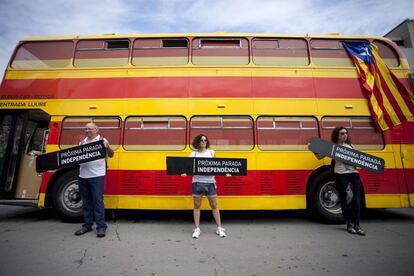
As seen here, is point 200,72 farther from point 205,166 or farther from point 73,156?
point 73,156

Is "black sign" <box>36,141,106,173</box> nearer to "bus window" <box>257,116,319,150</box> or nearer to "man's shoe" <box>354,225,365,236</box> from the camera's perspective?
"bus window" <box>257,116,319,150</box>

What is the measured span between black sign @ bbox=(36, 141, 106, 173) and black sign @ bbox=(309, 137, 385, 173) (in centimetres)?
377

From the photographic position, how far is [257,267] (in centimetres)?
282

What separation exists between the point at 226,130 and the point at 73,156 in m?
2.88

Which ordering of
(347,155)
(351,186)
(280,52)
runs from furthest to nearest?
(280,52)
(351,186)
(347,155)

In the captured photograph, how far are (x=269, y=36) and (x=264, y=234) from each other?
4.18 metres

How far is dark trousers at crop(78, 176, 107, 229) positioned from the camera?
156 inches

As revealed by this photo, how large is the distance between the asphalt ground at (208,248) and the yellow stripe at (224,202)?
35cm

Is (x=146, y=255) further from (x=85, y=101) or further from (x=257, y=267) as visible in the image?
(x=85, y=101)

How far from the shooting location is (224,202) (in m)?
4.70

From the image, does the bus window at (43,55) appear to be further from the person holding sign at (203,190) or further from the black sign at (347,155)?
the black sign at (347,155)

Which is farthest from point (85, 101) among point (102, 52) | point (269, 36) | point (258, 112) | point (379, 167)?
point (379, 167)

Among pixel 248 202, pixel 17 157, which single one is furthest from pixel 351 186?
pixel 17 157

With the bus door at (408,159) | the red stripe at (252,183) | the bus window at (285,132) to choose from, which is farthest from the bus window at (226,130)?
the bus door at (408,159)
